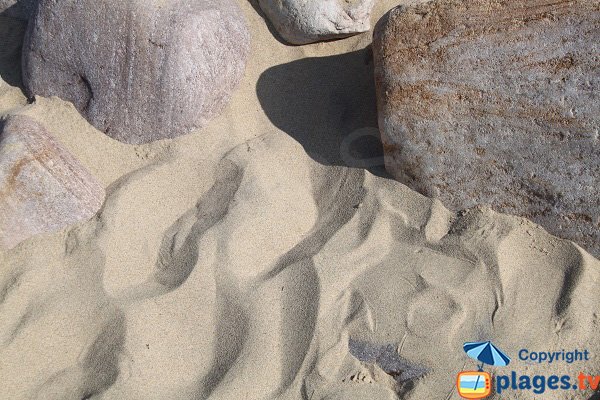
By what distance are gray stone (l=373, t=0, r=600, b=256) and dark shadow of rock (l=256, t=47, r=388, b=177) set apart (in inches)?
9.2

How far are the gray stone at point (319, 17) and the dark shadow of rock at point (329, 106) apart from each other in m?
0.11

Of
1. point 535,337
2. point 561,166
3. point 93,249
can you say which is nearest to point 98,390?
point 93,249

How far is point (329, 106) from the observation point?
10.5 feet

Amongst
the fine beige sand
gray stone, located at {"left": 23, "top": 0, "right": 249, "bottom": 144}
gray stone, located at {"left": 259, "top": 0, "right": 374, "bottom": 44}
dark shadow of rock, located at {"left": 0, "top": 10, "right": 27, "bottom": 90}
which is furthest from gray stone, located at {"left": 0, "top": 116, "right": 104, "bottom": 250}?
gray stone, located at {"left": 259, "top": 0, "right": 374, "bottom": 44}

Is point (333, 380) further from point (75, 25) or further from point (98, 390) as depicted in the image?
point (75, 25)

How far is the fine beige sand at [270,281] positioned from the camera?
235 centimetres

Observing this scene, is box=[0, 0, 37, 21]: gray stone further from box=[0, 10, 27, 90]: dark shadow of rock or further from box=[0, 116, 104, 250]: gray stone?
box=[0, 116, 104, 250]: gray stone

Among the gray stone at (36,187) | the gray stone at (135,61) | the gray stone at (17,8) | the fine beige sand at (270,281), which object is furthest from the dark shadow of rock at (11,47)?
the gray stone at (36,187)

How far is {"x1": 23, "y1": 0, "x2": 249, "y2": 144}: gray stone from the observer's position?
2922 millimetres

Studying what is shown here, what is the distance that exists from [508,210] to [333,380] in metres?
0.94

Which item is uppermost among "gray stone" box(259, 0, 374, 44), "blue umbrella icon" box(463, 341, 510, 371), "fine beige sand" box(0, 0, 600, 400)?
"gray stone" box(259, 0, 374, 44)

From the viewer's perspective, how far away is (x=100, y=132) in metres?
3.04

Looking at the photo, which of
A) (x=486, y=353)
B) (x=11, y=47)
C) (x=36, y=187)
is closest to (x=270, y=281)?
(x=486, y=353)

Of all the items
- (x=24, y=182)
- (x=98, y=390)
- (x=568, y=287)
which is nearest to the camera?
(x=98, y=390)
